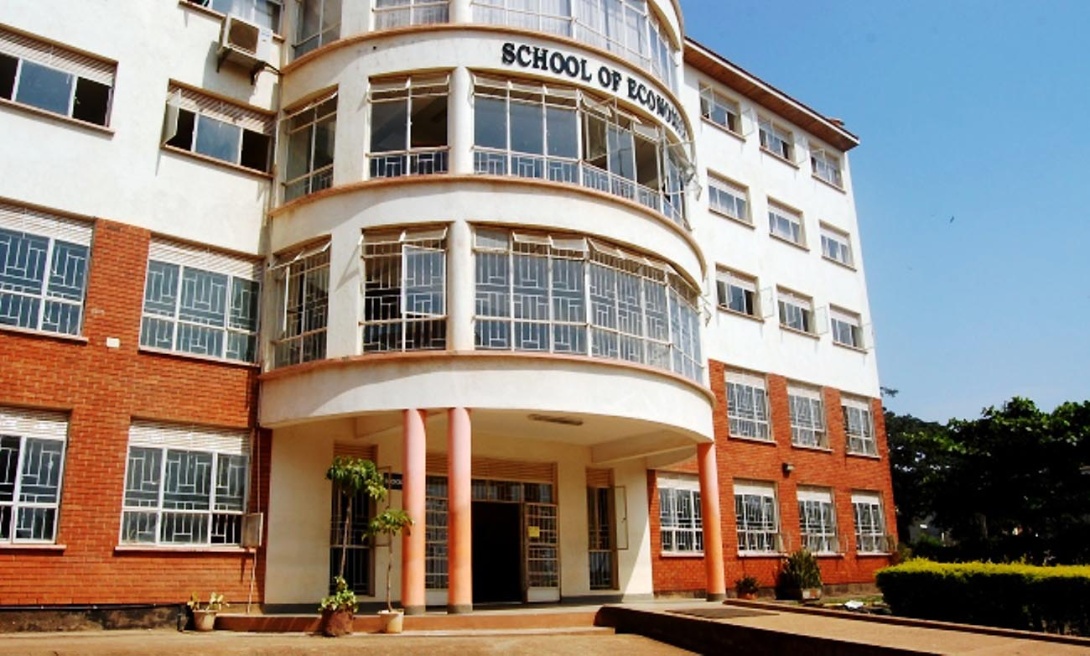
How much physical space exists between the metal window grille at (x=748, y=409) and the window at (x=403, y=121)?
10.3 metres

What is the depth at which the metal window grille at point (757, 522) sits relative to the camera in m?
22.2

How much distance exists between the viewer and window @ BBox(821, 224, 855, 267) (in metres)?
28.0

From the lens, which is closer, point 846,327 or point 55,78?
point 55,78

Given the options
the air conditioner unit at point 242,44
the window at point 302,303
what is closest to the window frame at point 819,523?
the window at point 302,303

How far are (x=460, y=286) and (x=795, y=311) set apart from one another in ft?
45.4

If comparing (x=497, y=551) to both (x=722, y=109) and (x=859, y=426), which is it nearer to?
(x=859, y=426)

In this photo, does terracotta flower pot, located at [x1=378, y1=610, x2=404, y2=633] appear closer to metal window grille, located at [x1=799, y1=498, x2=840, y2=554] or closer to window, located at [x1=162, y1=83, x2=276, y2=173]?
window, located at [x1=162, y1=83, x2=276, y2=173]

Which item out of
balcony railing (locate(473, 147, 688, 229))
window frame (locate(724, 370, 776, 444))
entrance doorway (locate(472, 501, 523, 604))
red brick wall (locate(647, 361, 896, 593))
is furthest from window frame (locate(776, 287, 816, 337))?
entrance doorway (locate(472, 501, 523, 604))

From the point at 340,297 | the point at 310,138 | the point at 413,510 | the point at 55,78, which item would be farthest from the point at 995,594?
the point at 55,78

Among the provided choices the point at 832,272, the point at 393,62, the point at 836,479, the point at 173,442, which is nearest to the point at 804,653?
the point at 173,442

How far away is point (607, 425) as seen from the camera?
1691 centimetres

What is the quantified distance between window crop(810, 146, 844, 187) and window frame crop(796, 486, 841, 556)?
33.3ft

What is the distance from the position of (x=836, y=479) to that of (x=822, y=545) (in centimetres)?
196

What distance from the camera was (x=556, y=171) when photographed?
54.9ft
